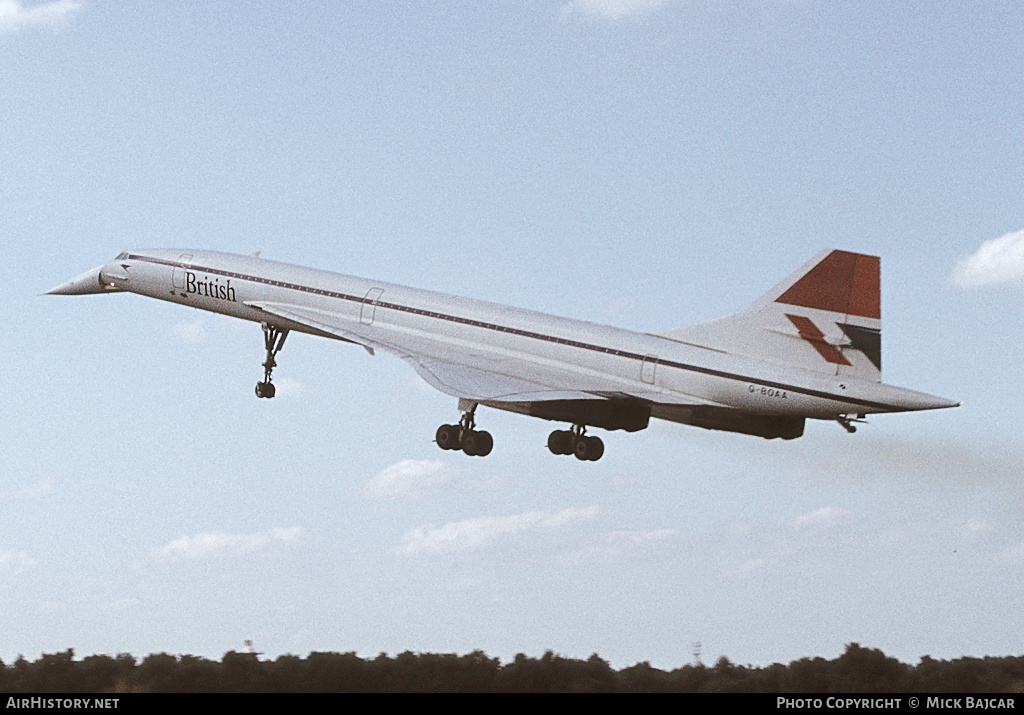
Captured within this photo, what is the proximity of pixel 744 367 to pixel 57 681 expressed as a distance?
18.9 m

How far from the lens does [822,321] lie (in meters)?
23.7

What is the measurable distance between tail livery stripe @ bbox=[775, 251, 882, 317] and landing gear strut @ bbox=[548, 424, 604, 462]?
5.28 m

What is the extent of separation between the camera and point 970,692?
111 feet

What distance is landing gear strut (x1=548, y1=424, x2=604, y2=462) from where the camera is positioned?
88.0 ft

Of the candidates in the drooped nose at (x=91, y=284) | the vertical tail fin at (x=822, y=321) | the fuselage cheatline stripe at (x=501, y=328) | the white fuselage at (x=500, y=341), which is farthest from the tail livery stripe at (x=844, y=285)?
the drooped nose at (x=91, y=284)

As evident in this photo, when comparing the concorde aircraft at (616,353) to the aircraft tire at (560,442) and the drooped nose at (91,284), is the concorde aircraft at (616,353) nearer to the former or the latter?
the aircraft tire at (560,442)

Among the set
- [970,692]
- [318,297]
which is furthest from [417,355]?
[970,692]

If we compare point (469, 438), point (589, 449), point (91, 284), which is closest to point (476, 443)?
point (469, 438)

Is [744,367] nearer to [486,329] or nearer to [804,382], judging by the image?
[804,382]

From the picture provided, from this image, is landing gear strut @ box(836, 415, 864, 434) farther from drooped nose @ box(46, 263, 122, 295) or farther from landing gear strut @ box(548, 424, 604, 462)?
drooped nose @ box(46, 263, 122, 295)

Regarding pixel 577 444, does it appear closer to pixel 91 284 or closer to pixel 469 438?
pixel 469 438

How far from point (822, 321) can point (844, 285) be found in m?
0.75
